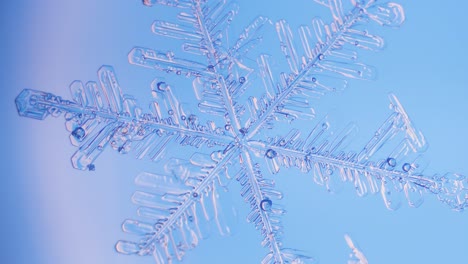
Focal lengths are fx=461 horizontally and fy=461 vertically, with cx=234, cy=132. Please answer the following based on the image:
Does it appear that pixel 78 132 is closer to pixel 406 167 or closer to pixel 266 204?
pixel 266 204

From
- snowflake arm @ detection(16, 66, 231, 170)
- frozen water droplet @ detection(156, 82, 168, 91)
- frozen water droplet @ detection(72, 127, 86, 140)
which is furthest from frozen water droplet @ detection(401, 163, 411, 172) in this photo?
frozen water droplet @ detection(72, 127, 86, 140)

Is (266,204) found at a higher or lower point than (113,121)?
lower

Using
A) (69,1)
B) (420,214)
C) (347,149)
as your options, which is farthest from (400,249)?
(69,1)

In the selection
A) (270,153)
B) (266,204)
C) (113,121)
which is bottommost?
(266,204)

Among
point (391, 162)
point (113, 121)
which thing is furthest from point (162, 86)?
point (391, 162)

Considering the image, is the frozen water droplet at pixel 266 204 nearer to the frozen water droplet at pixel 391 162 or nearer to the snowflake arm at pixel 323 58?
the snowflake arm at pixel 323 58

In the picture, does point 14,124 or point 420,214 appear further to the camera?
point 420,214

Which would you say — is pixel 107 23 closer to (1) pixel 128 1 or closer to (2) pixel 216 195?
(1) pixel 128 1
